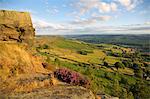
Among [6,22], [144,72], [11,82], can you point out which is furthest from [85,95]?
[144,72]

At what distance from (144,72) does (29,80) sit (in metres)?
118

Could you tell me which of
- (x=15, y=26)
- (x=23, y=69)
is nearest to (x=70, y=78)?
(x=23, y=69)

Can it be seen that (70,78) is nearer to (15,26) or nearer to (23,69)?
(23,69)

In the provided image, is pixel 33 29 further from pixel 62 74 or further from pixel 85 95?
pixel 85 95

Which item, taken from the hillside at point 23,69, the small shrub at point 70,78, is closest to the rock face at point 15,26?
the hillside at point 23,69

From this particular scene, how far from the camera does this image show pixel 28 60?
70.4 feet

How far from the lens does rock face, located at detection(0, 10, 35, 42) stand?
22.3m

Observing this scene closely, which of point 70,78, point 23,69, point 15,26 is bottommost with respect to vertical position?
point 70,78

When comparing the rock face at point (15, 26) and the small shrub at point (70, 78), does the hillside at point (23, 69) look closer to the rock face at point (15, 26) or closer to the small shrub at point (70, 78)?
the rock face at point (15, 26)

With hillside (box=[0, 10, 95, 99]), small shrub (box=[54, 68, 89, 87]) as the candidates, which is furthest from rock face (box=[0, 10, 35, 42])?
small shrub (box=[54, 68, 89, 87])

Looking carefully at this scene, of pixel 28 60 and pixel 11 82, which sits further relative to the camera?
pixel 28 60

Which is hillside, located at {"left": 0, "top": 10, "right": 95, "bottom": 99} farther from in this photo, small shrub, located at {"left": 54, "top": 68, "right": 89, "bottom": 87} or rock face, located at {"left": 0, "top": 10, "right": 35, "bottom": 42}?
small shrub, located at {"left": 54, "top": 68, "right": 89, "bottom": 87}

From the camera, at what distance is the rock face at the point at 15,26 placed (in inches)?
880

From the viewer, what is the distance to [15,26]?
23312mm
